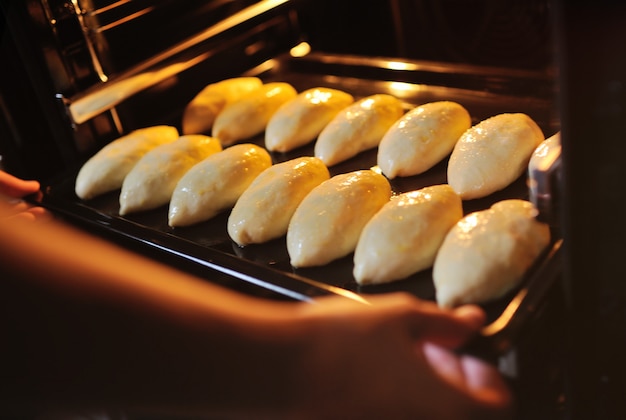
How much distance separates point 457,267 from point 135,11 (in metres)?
1.03

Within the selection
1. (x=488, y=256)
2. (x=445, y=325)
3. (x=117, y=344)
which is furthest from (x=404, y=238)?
(x=117, y=344)

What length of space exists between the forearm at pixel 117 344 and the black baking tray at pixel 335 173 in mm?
326

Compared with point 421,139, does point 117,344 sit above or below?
above

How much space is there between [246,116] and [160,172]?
291 mm

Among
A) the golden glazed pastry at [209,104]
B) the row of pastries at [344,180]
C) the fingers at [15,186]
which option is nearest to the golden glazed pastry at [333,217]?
the row of pastries at [344,180]

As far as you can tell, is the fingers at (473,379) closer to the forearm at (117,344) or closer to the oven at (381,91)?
the oven at (381,91)

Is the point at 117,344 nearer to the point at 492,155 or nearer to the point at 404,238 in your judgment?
the point at 404,238

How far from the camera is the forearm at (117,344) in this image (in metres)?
0.71

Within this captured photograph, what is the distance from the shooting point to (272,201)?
1299 millimetres

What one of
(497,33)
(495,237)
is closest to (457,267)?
(495,237)

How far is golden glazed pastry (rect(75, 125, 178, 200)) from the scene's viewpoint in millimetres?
1543

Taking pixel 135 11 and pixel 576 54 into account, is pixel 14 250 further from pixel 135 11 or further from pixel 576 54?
pixel 135 11

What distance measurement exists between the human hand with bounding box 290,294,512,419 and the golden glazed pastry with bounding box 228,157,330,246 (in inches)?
19.7

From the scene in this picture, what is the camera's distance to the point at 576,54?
64 cm
